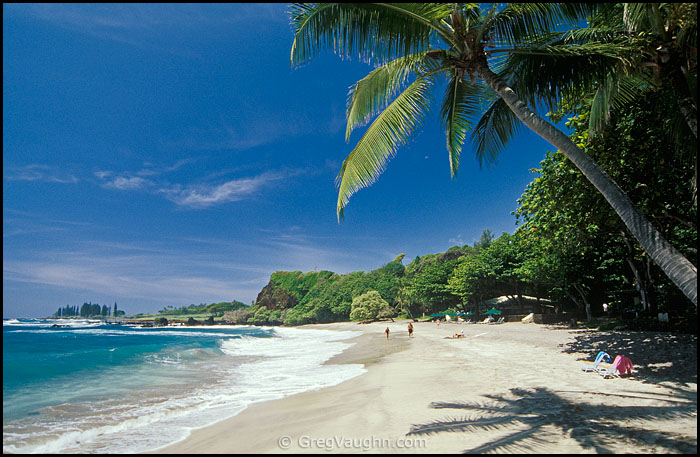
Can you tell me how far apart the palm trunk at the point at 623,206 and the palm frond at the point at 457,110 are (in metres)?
1.75

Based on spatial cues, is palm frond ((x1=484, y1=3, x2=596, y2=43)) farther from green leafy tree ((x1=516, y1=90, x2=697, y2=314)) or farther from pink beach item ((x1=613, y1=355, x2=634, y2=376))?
pink beach item ((x1=613, y1=355, x2=634, y2=376))

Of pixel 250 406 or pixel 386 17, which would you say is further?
pixel 250 406

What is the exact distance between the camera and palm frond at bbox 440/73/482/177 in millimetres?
7238

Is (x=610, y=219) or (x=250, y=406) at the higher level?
(x=610, y=219)

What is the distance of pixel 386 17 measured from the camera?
16.9ft

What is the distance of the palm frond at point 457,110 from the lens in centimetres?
724

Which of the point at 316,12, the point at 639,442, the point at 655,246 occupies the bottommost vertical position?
the point at 639,442

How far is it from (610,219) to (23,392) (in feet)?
70.1

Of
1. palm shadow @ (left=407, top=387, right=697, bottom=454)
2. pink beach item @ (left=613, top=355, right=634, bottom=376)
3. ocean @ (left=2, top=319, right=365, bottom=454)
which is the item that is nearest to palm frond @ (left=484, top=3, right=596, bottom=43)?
palm shadow @ (left=407, top=387, right=697, bottom=454)

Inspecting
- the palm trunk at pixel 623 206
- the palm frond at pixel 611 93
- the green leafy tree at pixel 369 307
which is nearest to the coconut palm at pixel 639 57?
the palm frond at pixel 611 93

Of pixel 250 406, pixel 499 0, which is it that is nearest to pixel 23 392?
pixel 250 406

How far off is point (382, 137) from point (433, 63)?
5.62 feet

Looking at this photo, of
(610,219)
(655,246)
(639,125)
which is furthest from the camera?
(610,219)

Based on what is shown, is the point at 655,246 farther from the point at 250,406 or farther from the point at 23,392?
the point at 23,392
